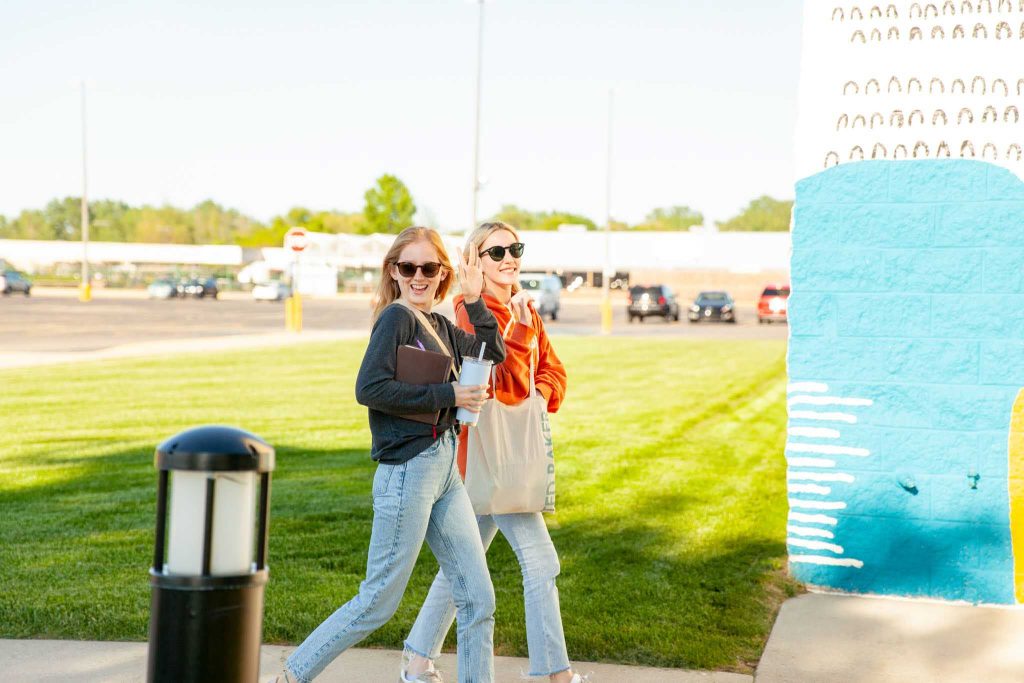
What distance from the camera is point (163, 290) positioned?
6469cm

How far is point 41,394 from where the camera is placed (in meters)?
14.0

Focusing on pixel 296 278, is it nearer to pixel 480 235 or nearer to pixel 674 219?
pixel 480 235

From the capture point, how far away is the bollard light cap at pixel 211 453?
101 inches

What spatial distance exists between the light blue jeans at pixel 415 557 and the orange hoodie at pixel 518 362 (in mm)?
353

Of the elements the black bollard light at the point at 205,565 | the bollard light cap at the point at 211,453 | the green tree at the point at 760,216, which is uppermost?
the green tree at the point at 760,216

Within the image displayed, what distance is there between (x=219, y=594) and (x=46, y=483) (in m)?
6.43

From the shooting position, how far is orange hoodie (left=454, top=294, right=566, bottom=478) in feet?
13.5

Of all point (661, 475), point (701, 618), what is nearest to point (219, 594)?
point (701, 618)

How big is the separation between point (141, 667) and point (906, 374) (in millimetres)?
3760

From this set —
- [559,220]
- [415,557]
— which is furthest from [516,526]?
[559,220]

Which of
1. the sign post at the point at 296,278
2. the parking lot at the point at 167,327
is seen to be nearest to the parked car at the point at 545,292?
the parking lot at the point at 167,327

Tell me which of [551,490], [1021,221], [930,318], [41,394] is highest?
[1021,221]

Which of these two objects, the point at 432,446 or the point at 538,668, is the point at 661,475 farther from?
the point at 432,446

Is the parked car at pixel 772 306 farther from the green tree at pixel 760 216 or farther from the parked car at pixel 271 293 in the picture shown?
the green tree at pixel 760 216
